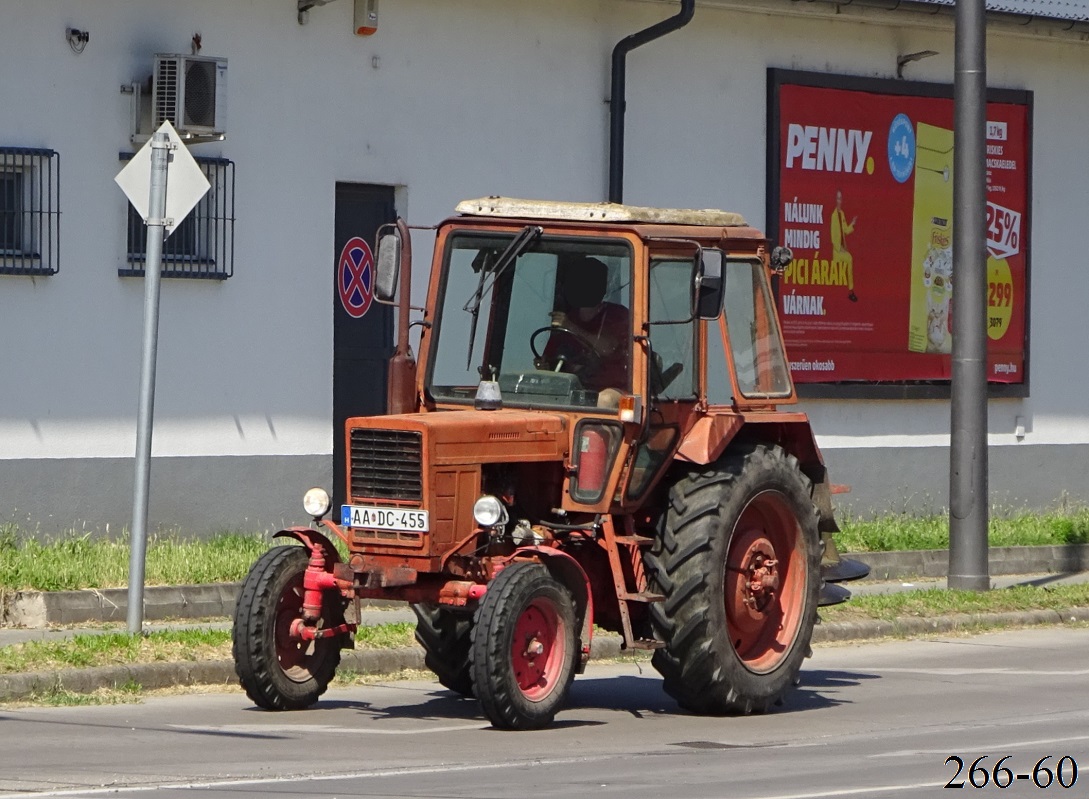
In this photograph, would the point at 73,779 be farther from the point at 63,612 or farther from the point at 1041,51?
the point at 1041,51

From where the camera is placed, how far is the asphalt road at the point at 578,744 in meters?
8.19

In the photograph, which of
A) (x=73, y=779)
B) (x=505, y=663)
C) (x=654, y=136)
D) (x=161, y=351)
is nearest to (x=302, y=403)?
(x=161, y=351)

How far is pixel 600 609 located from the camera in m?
10.6

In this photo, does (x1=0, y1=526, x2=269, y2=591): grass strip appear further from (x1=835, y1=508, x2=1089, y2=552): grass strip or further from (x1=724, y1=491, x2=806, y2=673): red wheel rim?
(x1=835, y1=508, x2=1089, y2=552): grass strip

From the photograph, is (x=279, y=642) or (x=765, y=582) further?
(x=765, y=582)

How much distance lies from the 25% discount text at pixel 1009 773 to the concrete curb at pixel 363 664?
13.7ft

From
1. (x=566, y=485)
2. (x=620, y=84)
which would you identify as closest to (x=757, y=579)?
(x=566, y=485)

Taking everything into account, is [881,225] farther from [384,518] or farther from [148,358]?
[384,518]

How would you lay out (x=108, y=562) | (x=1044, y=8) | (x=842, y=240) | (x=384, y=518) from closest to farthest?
(x=384, y=518), (x=108, y=562), (x=842, y=240), (x=1044, y=8)

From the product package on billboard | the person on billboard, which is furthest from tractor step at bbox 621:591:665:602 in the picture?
the product package on billboard

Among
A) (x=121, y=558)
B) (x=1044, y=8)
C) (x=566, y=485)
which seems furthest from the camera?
(x=1044, y=8)

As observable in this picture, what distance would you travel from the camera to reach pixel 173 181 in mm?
12445

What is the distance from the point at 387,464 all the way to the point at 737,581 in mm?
2073

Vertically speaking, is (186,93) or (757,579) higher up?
(186,93)
